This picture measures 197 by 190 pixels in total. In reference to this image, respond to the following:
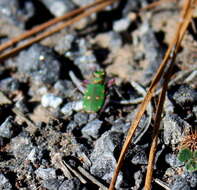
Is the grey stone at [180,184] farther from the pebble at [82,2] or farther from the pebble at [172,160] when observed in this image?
the pebble at [82,2]

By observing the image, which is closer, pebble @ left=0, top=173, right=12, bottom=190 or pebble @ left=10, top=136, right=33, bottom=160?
pebble @ left=0, top=173, right=12, bottom=190

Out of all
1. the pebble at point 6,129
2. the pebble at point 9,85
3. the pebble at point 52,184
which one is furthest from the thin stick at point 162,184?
the pebble at point 9,85

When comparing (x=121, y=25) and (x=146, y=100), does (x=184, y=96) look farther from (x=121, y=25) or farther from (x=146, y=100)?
(x=121, y=25)

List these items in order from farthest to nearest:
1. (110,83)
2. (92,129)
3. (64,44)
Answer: (64,44) < (110,83) < (92,129)

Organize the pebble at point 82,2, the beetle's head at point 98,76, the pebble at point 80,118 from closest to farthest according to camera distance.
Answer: the pebble at point 80,118 → the beetle's head at point 98,76 → the pebble at point 82,2

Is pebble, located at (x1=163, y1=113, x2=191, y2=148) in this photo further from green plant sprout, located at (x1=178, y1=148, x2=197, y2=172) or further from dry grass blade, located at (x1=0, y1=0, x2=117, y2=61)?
dry grass blade, located at (x1=0, y1=0, x2=117, y2=61)

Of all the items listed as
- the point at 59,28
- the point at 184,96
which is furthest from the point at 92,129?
the point at 59,28

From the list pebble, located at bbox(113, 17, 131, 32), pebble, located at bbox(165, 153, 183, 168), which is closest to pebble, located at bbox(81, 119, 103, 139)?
Result: pebble, located at bbox(165, 153, 183, 168)
